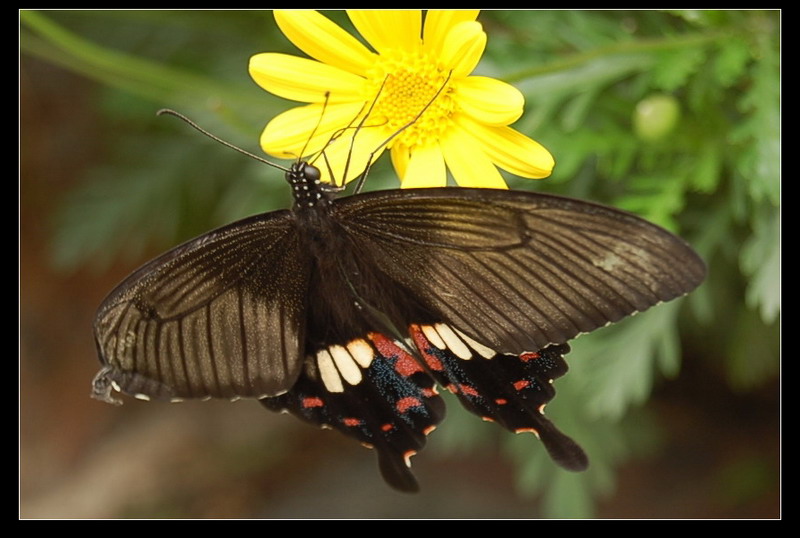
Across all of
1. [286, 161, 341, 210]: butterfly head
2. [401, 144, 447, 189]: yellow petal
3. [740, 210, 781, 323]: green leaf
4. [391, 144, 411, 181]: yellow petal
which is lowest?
[740, 210, 781, 323]: green leaf

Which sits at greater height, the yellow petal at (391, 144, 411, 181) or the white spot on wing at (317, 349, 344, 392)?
the yellow petal at (391, 144, 411, 181)

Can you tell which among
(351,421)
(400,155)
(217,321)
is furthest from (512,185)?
(217,321)

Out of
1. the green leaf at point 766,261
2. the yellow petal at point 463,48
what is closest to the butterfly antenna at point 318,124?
the yellow petal at point 463,48

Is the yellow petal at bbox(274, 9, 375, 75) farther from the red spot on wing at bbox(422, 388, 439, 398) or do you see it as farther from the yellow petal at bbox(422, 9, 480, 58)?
the red spot on wing at bbox(422, 388, 439, 398)

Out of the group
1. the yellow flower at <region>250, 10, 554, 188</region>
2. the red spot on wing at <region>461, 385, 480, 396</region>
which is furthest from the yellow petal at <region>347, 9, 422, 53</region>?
the red spot on wing at <region>461, 385, 480, 396</region>

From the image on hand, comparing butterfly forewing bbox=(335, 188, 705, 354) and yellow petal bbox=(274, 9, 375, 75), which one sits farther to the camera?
yellow petal bbox=(274, 9, 375, 75)

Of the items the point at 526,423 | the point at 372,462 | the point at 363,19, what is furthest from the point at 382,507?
the point at 363,19

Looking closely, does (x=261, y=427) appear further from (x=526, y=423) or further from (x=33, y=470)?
(x=526, y=423)
